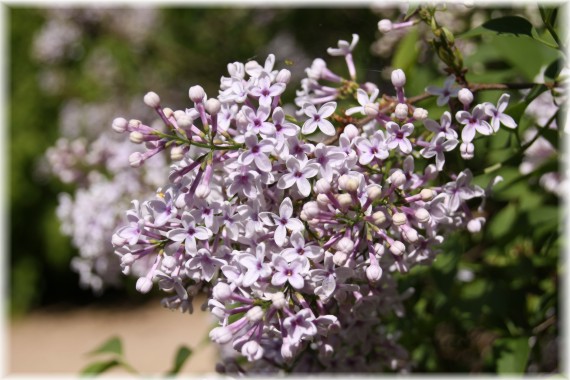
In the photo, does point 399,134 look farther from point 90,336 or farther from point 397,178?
point 90,336

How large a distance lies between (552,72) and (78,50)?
4.21 metres

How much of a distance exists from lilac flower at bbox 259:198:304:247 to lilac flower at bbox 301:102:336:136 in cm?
Answer: 16

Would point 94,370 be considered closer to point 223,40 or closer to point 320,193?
point 320,193

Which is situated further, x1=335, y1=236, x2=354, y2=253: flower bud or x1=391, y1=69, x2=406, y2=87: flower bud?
x1=391, y1=69, x2=406, y2=87: flower bud

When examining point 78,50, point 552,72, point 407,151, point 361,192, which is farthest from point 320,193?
point 78,50

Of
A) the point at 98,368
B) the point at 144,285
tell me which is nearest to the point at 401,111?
the point at 144,285

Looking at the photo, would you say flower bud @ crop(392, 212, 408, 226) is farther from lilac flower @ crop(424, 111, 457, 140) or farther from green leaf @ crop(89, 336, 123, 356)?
green leaf @ crop(89, 336, 123, 356)

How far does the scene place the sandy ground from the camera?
27.3ft

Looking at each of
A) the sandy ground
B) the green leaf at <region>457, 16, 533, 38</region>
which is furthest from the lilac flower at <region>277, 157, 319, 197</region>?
the sandy ground

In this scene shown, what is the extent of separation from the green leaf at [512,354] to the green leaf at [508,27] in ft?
2.58

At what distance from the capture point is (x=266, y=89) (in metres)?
1.32

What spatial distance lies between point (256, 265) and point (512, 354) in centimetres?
86

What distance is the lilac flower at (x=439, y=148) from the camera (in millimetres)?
1333

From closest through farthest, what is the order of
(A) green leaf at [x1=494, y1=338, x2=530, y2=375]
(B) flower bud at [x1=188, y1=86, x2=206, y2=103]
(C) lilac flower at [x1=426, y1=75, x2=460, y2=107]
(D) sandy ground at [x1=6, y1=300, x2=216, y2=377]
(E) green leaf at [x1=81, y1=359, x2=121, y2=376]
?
1. (B) flower bud at [x1=188, y1=86, x2=206, y2=103]
2. (C) lilac flower at [x1=426, y1=75, x2=460, y2=107]
3. (A) green leaf at [x1=494, y1=338, x2=530, y2=375]
4. (E) green leaf at [x1=81, y1=359, x2=121, y2=376]
5. (D) sandy ground at [x1=6, y1=300, x2=216, y2=377]
